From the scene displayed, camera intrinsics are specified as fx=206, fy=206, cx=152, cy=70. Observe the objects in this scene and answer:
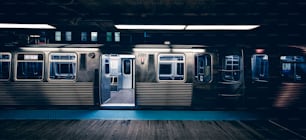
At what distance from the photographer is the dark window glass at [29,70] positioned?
301 inches

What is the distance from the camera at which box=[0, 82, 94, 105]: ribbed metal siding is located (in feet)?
25.0

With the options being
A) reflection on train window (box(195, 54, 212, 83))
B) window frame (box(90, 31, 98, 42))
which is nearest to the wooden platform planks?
reflection on train window (box(195, 54, 212, 83))

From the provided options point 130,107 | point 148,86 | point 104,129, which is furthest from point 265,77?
point 104,129

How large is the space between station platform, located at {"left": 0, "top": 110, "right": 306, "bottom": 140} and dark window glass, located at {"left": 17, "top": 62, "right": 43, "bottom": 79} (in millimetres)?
1313

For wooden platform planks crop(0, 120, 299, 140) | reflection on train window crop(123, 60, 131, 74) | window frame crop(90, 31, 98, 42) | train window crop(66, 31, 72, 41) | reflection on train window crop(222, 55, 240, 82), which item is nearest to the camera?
wooden platform planks crop(0, 120, 299, 140)

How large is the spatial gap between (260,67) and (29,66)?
883 centimetres

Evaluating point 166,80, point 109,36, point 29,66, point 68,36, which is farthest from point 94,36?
point 166,80

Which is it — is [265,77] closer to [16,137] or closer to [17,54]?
[16,137]

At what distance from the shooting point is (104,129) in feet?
20.4

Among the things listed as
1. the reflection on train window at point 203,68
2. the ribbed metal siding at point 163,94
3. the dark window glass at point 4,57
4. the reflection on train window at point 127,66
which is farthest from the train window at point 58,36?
the reflection on train window at point 203,68

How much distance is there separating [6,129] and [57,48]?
3052mm

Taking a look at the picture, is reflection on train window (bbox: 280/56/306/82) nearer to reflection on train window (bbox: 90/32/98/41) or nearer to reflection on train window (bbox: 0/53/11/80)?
reflection on train window (bbox: 0/53/11/80)

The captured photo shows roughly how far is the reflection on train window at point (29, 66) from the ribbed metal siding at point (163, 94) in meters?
3.69

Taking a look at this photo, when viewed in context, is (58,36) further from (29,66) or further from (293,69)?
(293,69)
